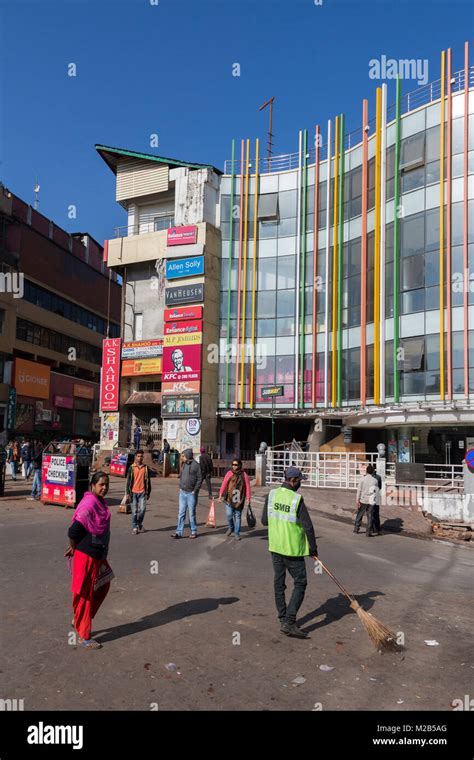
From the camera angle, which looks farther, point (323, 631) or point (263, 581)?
point (263, 581)

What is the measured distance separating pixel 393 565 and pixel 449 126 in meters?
21.7

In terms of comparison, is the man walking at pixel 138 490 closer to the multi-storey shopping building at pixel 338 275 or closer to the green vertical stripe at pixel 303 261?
the multi-storey shopping building at pixel 338 275

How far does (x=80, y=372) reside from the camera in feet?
183

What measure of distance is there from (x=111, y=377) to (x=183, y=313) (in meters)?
6.92

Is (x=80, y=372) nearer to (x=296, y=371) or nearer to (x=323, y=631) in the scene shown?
(x=296, y=371)

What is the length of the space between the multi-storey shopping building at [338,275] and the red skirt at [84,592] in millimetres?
20827

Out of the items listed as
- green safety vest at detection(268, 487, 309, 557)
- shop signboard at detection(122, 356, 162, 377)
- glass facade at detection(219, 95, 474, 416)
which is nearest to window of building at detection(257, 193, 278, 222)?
glass facade at detection(219, 95, 474, 416)

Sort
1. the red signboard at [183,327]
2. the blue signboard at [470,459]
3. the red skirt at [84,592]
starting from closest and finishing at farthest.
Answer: the red skirt at [84,592] → the blue signboard at [470,459] → the red signboard at [183,327]

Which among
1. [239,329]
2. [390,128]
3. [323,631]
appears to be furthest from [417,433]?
[323,631]

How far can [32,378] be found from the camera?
4506 centimetres

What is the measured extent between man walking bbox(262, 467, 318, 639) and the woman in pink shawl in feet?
5.84

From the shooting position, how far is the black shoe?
19.7 feet

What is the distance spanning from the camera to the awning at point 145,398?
36.0 meters

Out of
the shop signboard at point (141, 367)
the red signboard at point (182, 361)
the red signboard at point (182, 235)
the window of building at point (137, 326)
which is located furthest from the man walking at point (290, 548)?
the window of building at point (137, 326)
